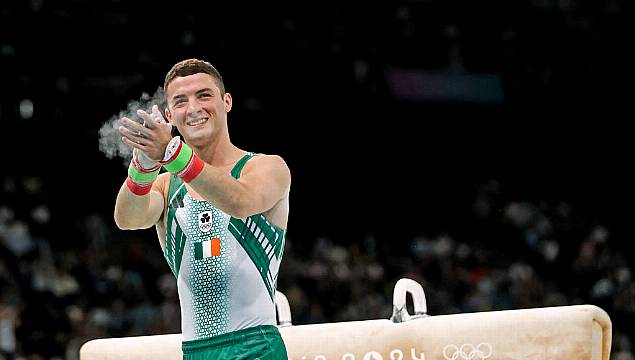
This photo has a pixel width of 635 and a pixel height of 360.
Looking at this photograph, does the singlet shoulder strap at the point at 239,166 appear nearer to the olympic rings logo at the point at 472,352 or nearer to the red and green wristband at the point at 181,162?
the red and green wristband at the point at 181,162

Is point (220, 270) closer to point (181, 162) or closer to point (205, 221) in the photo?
point (205, 221)

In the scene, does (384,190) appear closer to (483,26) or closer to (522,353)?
(483,26)

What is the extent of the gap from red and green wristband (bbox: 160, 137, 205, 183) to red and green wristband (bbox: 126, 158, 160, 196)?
29cm

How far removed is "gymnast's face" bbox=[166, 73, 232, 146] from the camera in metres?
3.82

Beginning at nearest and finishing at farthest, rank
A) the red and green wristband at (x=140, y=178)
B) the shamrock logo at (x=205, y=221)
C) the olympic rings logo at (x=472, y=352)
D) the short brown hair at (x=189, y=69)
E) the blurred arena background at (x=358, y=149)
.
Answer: the red and green wristband at (x=140, y=178) < the shamrock logo at (x=205, y=221) < the short brown hair at (x=189, y=69) < the olympic rings logo at (x=472, y=352) < the blurred arena background at (x=358, y=149)

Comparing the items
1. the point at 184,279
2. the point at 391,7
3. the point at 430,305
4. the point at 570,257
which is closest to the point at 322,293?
the point at 430,305

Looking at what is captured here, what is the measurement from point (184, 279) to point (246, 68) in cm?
1070

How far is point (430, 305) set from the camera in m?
12.1

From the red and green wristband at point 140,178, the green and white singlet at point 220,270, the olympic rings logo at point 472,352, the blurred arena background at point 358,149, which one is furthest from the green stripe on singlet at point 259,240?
the blurred arena background at point 358,149

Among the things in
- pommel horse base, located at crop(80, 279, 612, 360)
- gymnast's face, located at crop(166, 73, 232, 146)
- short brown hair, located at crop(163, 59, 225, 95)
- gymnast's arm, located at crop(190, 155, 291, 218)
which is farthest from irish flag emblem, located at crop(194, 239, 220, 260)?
pommel horse base, located at crop(80, 279, 612, 360)

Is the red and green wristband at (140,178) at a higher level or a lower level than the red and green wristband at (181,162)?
lower

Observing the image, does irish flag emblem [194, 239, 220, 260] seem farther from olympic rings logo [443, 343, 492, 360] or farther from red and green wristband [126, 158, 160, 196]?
olympic rings logo [443, 343, 492, 360]

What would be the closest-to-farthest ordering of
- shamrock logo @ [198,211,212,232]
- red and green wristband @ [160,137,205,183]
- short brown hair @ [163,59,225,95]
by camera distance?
1. red and green wristband @ [160,137,205,183]
2. shamrock logo @ [198,211,212,232]
3. short brown hair @ [163,59,225,95]

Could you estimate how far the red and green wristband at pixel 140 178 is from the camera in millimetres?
3635
